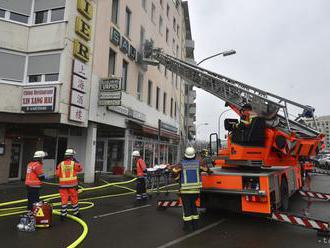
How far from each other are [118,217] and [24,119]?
7783 millimetres

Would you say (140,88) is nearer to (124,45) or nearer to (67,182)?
(124,45)

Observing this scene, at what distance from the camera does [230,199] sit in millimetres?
8461

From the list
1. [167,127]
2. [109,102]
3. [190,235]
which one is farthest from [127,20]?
[190,235]

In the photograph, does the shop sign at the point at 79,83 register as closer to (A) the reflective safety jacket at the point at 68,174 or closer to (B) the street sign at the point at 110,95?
(B) the street sign at the point at 110,95

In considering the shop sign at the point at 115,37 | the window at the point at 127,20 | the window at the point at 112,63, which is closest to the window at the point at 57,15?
the shop sign at the point at 115,37

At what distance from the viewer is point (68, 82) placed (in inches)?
577

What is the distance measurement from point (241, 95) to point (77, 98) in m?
7.32

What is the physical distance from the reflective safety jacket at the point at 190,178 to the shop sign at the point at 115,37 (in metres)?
12.7

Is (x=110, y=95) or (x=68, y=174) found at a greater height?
(x=110, y=95)

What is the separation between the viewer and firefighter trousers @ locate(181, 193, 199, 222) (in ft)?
24.7

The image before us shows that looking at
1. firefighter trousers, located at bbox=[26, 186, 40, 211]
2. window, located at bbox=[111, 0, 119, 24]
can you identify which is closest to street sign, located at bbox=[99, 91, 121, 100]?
window, located at bbox=[111, 0, 119, 24]

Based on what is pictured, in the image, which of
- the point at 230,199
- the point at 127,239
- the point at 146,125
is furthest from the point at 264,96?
the point at 146,125

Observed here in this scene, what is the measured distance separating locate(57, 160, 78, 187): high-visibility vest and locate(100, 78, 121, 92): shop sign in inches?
351

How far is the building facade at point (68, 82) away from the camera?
1442 centimetres
